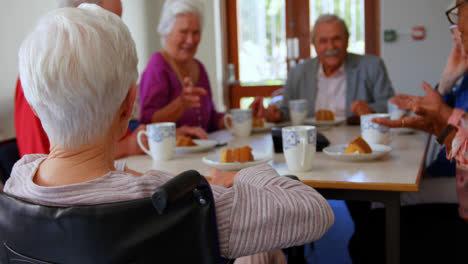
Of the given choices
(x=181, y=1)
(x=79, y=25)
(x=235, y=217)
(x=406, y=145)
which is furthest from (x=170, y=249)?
(x=181, y=1)

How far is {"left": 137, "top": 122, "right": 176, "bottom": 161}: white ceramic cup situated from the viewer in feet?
4.83

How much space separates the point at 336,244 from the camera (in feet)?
7.19

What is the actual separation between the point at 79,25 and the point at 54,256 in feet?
1.10

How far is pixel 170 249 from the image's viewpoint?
61 centimetres

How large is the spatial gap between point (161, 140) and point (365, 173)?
679 millimetres

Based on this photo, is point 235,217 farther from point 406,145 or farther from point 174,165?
point 406,145

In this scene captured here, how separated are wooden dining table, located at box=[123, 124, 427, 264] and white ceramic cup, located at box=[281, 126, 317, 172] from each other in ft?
0.08

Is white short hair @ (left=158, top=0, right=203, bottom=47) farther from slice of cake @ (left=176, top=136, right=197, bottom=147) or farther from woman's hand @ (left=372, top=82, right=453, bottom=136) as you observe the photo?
woman's hand @ (left=372, top=82, right=453, bottom=136)

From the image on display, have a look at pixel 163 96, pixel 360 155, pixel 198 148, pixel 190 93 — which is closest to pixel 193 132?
pixel 190 93

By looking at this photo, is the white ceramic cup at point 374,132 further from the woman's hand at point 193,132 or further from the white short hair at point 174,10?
the white short hair at point 174,10

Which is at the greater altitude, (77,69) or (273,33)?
(273,33)

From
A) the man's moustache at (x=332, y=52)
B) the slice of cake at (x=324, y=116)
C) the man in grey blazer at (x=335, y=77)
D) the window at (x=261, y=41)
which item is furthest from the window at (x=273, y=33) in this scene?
the slice of cake at (x=324, y=116)

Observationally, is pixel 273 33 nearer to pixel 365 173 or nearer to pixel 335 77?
pixel 335 77

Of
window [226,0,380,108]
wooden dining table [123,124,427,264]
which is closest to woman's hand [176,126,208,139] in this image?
wooden dining table [123,124,427,264]
